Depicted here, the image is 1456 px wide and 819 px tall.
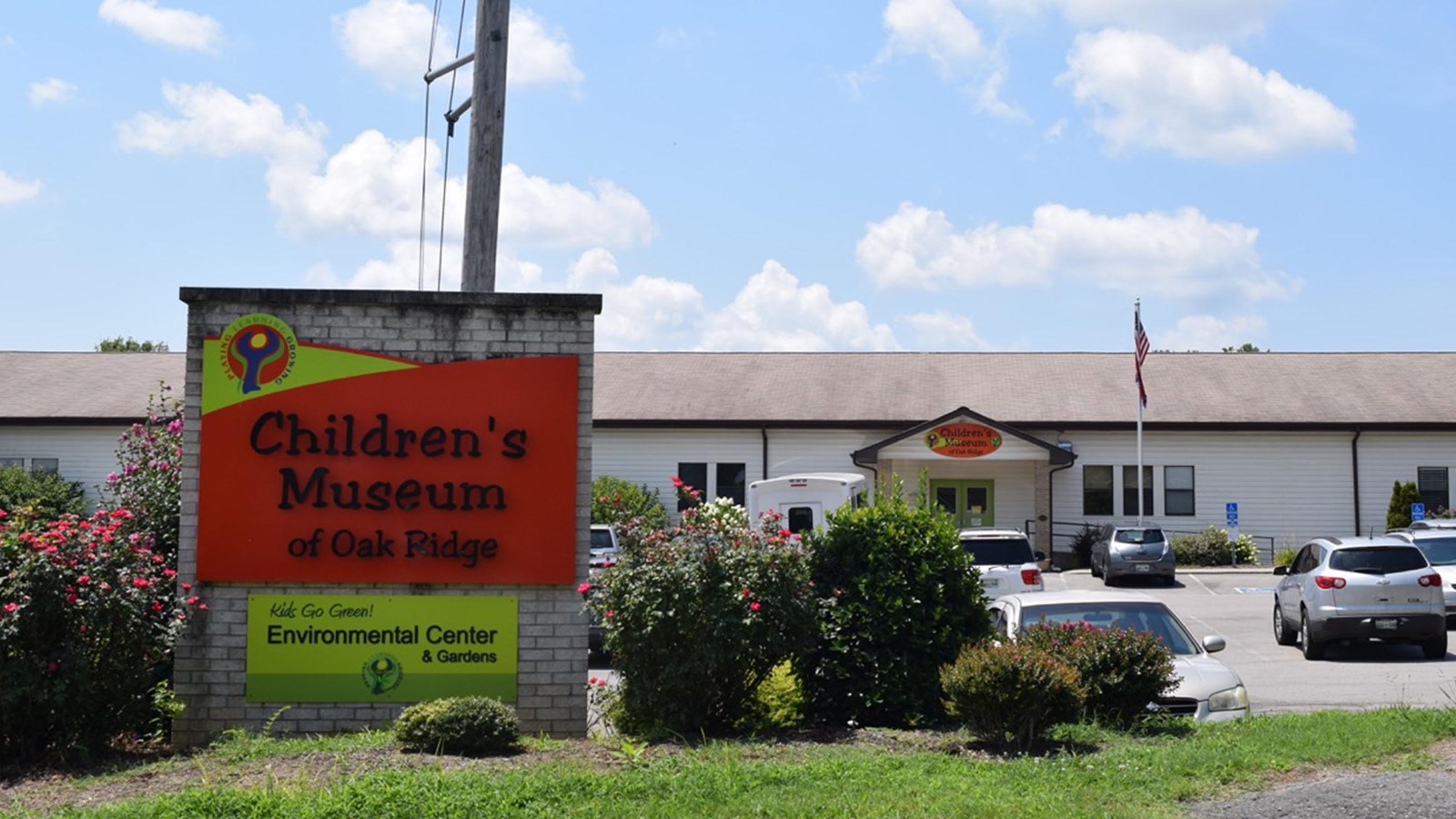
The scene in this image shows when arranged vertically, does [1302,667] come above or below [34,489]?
below

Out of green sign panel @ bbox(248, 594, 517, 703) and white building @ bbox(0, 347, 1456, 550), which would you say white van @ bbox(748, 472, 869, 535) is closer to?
white building @ bbox(0, 347, 1456, 550)

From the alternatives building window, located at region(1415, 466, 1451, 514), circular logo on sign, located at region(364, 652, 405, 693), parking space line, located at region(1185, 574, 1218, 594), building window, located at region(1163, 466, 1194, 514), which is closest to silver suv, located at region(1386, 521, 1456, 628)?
parking space line, located at region(1185, 574, 1218, 594)

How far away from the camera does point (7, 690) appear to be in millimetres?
9359

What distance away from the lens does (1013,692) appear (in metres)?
9.20

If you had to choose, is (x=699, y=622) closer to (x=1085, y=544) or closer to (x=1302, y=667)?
(x=1302, y=667)

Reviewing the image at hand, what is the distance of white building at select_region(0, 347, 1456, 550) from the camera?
36.0m

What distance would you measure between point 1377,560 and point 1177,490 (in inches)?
729

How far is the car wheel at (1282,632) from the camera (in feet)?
65.0

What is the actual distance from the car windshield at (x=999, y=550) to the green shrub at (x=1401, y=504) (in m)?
19.1

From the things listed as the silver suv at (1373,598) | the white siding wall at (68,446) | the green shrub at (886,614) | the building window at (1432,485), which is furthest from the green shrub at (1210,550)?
the white siding wall at (68,446)

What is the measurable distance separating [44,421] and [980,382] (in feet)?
82.6

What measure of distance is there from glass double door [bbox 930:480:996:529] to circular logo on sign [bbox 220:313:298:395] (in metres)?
27.1

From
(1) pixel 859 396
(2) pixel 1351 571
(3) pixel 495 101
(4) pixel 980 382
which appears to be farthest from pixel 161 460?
(4) pixel 980 382

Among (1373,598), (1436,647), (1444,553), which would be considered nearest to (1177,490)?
(1444,553)
